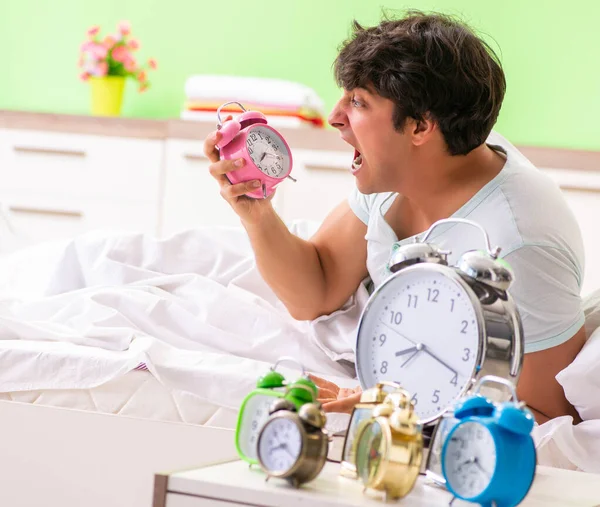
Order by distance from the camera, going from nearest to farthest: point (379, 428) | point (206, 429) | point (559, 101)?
→ point (379, 428) < point (206, 429) < point (559, 101)

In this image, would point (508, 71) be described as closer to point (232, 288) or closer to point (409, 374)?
point (232, 288)

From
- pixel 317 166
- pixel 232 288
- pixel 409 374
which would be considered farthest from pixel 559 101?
pixel 409 374

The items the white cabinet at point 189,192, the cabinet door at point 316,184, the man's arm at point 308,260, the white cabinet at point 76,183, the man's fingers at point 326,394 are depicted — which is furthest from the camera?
the white cabinet at point 76,183

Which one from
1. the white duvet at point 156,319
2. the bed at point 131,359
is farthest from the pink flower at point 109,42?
the bed at point 131,359

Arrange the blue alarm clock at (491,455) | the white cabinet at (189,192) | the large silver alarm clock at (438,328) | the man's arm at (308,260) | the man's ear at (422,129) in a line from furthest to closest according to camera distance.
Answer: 1. the white cabinet at (189,192)
2. the man's arm at (308,260)
3. the man's ear at (422,129)
4. the large silver alarm clock at (438,328)
5. the blue alarm clock at (491,455)

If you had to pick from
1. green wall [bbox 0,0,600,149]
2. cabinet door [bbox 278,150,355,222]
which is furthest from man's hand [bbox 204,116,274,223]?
green wall [bbox 0,0,600,149]

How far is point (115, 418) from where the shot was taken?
135cm

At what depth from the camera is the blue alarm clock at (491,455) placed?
77cm

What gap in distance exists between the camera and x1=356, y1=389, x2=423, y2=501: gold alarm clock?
2.60 feet

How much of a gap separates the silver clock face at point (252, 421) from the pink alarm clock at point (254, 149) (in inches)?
24.3

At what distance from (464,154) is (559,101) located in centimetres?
202

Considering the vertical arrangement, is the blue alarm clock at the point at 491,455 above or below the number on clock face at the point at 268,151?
below

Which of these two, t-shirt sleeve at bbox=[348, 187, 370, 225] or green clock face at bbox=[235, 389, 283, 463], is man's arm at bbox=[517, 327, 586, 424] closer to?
t-shirt sleeve at bbox=[348, 187, 370, 225]

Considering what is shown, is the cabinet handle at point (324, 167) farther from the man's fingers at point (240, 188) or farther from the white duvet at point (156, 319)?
the man's fingers at point (240, 188)
